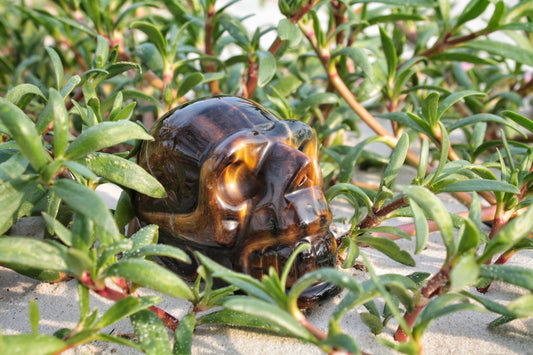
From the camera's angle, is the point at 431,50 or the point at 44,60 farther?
the point at 44,60

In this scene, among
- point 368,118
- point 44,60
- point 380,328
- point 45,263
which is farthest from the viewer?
point 44,60

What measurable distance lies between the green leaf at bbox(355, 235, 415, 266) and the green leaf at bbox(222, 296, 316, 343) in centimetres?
52

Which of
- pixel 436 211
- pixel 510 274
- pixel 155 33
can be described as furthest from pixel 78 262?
pixel 155 33

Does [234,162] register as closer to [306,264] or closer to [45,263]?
[306,264]

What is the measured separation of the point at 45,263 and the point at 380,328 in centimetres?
→ 82

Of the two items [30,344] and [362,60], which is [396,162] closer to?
[362,60]

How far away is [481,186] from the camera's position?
1316 mm

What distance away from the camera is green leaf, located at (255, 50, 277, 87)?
1856mm

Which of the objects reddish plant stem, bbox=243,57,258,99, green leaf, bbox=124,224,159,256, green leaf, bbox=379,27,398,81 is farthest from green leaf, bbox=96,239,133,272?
green leaf, bbox=379,27,398,81

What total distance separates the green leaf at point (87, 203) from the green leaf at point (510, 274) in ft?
2.55

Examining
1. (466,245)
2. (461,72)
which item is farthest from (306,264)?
(461,72)

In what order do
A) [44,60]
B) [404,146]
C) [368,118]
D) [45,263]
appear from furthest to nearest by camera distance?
[44,60] → [368,118] → [404,146] → [45,263]

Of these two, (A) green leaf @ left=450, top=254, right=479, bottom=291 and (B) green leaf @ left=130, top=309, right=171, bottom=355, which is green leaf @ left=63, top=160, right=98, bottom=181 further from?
(A) green leaf @ left=450, top=254, right=479, bottom=291

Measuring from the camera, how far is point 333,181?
2.23 metres
